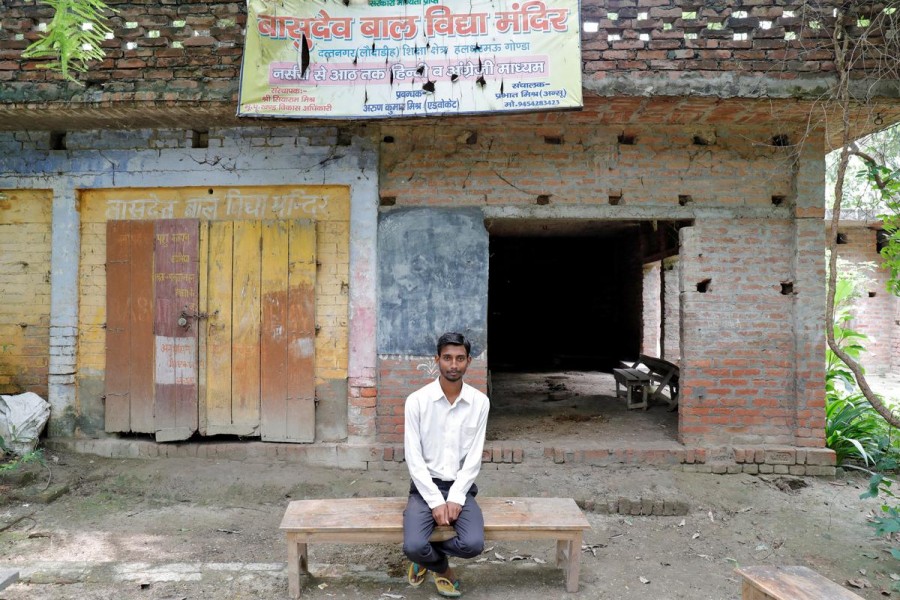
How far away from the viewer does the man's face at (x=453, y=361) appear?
329 cm

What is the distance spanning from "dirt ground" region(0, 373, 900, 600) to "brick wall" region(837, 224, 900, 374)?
8.19 metres

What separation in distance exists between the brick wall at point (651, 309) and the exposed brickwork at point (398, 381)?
18.7 ft

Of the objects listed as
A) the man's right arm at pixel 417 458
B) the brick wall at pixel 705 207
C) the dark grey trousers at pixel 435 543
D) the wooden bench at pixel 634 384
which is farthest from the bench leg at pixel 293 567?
the wooden bench at pixel 634 384

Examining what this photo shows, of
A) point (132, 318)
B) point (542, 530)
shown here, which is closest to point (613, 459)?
point (542, 530)

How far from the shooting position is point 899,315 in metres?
11.5

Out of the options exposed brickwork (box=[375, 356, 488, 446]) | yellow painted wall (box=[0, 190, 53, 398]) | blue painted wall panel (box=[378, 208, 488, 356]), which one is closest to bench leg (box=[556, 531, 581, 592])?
exposed brickwork (box=[375, 356, 488, 446])

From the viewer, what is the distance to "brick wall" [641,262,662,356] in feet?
32.7

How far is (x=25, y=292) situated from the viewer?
18.3 feet

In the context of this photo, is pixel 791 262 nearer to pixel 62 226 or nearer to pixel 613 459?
pixel 613 459

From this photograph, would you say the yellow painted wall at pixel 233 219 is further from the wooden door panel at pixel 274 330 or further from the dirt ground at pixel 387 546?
the dirt ground at pixel 387 546

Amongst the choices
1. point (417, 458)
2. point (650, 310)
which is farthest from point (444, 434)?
point (650, 310)

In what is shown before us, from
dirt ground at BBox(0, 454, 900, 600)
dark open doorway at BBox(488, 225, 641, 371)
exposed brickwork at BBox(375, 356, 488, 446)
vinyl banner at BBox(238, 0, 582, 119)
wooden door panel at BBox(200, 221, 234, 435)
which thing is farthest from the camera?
dark open doorway at BBox(488, 225, 641, 371)

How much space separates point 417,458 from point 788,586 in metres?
1.99

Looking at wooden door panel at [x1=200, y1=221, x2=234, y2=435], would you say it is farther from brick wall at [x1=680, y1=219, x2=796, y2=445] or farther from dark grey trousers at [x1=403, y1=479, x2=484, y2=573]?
brick wall at [x1=680, y1=219, x2=796, y2=445]
